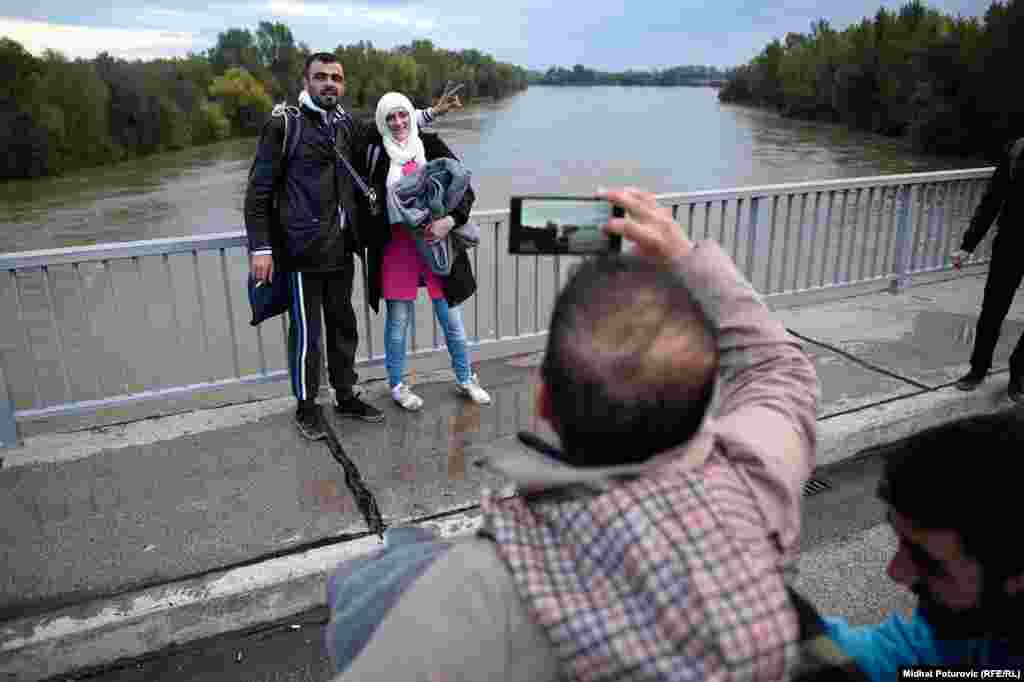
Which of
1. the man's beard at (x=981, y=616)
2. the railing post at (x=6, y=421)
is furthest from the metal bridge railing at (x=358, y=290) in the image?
the man's beard at (x=981, y=616)

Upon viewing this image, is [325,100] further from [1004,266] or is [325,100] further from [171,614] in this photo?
[1004,266]

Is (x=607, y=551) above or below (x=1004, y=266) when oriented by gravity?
above

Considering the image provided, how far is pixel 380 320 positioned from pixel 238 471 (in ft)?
19.3

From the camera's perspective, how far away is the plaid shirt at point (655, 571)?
2.85 feet

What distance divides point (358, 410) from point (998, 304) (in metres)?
3.89

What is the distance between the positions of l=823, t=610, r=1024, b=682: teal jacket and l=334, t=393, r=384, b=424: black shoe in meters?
3.29

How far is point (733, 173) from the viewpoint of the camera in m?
27.0

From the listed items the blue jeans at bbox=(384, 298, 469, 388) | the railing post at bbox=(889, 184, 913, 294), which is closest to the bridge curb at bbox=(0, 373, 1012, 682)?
the blue jeans at bbox=(384, 298, 469, 388)

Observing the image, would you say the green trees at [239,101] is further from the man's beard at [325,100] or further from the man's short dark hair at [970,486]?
the man's short dark hair at [970,486]

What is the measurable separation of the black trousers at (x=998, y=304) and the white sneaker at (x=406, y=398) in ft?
11.3

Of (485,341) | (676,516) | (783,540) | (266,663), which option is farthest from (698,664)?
(485,341)

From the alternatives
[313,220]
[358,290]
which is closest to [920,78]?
[358,290]

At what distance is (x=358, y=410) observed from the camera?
4.58 metres

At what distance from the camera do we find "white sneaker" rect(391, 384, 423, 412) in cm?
470
